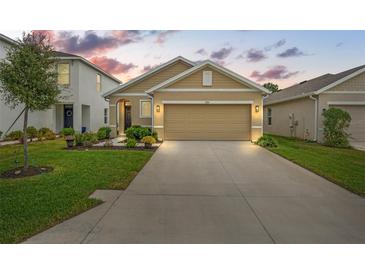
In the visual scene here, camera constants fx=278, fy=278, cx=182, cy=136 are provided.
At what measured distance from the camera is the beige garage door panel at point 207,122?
1695 centimetres

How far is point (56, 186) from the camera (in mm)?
6617

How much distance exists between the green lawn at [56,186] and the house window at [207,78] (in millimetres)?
7358

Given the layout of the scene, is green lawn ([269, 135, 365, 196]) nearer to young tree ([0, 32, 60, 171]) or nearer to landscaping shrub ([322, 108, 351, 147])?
landscaping shrub ([322, 108, 351, 147])

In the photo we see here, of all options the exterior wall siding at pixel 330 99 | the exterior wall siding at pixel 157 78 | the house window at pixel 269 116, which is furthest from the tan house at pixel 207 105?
the house window at pixel 269 116

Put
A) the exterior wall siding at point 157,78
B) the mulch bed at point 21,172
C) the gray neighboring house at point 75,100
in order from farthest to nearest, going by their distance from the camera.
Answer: the gray neighboring house at point 75,100
the exterior wall siding at point 157,78
the mulch bed at point 21,172

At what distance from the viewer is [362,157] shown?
11.6m

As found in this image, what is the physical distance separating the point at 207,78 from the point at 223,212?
12.6 meters

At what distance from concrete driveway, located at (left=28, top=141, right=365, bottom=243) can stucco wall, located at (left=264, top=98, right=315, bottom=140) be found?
10627mm

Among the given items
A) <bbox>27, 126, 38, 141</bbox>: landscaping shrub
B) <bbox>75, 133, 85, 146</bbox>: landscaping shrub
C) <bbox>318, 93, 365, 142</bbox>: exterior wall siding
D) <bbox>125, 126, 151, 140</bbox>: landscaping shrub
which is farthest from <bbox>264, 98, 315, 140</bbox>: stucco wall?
<bbox>27, 126, 38, 141</bbox>: landscaping shrub

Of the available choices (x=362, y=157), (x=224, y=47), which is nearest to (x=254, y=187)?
(x=362, y=157)

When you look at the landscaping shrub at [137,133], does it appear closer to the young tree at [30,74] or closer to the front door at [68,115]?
the young tree at [30,74]

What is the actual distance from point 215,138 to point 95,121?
41.2 ft

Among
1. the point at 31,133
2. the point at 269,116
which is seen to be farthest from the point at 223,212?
the point at 269,116
